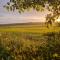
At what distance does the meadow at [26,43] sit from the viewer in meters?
2.29

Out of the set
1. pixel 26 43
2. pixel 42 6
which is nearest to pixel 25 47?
pixel 26 43

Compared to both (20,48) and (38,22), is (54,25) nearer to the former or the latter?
(38,22)

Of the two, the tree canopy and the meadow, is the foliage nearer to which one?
the meadow

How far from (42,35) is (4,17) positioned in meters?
0.45

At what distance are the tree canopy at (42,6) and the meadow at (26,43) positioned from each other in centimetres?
17

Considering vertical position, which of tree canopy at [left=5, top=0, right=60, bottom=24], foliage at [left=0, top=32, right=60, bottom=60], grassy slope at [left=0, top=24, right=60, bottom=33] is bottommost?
foliage at [left=0, top=32, right=60, bottom=60]

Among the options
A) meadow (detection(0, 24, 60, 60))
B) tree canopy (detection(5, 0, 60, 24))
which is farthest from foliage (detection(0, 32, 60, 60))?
tree canopy (detection(5, 0, 60, 24))

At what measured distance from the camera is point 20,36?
2.31 m

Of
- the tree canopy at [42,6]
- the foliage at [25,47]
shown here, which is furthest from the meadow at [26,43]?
the tree canopy at [42,6]

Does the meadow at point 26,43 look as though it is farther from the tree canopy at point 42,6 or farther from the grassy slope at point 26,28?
the tree canopy at point 42,6

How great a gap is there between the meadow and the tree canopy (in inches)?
6.7

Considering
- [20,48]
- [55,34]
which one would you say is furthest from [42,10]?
[20,48]

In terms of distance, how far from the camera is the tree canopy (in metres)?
2.36

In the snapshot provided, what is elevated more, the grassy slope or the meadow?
the grassy slope
